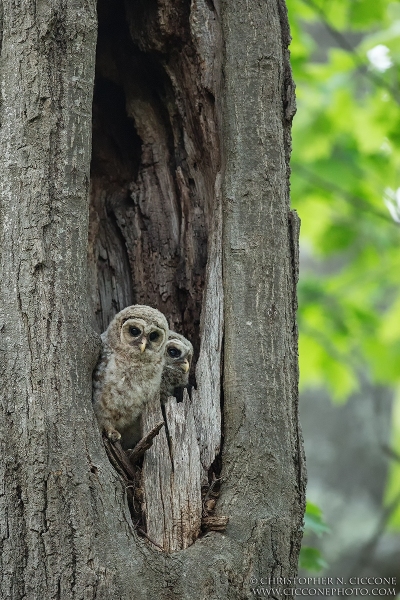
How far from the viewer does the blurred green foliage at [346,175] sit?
727 centimetres

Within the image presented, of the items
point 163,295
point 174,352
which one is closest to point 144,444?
point 174,352

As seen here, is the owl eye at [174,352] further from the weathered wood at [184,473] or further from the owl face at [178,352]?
the weathered wood at [184,473]

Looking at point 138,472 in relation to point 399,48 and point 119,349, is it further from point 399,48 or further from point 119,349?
point 399,48

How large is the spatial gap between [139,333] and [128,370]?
0.21 meters

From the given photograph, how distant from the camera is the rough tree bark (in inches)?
113

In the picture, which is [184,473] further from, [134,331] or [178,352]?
[178,352]

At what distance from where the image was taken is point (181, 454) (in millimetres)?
3432

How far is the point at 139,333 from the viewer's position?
402 centimetres

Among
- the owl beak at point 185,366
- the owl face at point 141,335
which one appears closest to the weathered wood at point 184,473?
the owl face at point 141,335

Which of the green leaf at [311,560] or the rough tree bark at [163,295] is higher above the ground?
the rough tree bark at [163,295]

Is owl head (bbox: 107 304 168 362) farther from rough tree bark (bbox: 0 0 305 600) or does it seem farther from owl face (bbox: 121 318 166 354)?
rough tree bark (bbox: 0 0 305 600)

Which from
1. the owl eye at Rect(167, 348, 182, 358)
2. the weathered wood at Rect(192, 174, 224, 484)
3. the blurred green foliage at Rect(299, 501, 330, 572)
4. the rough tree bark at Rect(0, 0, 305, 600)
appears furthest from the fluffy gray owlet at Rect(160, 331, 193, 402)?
the blurred green foliage at Rect(299, 501, 330, 572)

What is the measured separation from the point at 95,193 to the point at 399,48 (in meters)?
3.72

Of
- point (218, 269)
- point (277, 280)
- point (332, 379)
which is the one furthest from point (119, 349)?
point (332, 379)
